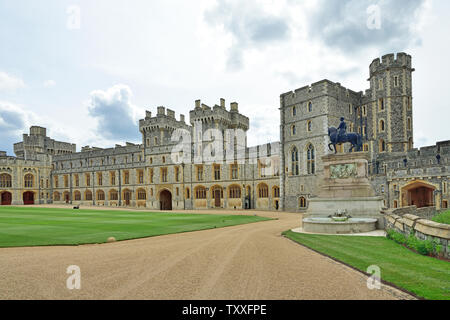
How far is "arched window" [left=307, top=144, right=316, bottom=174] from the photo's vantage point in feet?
112

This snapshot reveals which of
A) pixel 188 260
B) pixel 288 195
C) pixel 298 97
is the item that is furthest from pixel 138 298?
pixel 298 97

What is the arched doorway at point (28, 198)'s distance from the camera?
202ft

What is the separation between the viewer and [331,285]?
20.3ft

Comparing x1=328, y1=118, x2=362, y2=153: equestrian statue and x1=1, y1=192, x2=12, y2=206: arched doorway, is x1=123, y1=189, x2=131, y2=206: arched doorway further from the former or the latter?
x1=328, y1=118, x2=362, y2=153: equestrian statue

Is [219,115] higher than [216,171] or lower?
higher

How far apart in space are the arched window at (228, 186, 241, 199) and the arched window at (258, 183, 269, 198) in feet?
11.0

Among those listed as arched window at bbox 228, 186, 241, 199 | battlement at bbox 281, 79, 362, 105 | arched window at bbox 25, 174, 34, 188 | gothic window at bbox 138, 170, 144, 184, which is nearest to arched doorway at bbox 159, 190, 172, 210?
gothic window at bbox 138, 170, 144, 184

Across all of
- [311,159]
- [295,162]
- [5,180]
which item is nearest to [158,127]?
[295,162]

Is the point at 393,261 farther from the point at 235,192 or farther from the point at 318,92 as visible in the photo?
the point at 235,192

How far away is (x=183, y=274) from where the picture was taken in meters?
7.23

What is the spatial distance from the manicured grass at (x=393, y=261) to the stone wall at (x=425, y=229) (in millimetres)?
572

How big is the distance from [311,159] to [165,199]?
1079 inches

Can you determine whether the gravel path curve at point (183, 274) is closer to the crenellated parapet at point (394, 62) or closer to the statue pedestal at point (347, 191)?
the statue pedestal at point (347, 191)

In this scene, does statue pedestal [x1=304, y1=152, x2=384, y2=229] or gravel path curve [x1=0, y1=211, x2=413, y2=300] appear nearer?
gravel path curve [x1=0, y1=211, x2=413, y2=300]
